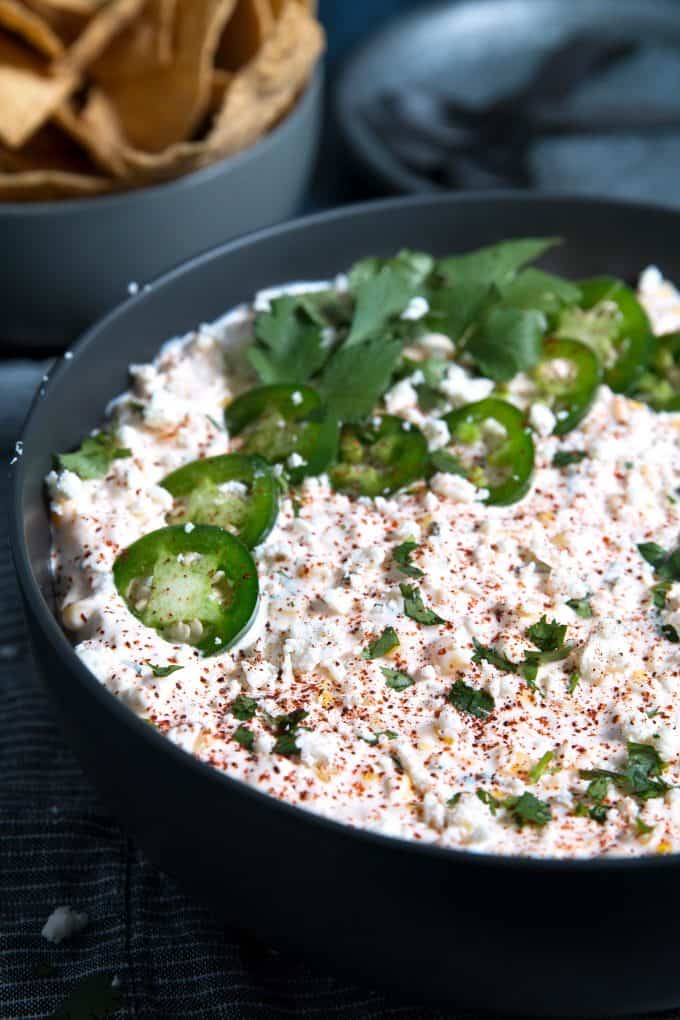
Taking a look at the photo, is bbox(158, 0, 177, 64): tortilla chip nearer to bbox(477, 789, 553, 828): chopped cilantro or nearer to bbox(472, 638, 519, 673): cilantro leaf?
bbox(472, 638, 519, 673): cilantro leaf

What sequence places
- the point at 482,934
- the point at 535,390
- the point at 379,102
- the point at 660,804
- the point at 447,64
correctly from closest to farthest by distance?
1. the point at 482,934
2. the point at 660,804
3. the point at 535,390
4. the point at 379,102
5. the point at 447,64

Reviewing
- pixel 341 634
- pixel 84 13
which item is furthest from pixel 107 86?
pixel 341 634

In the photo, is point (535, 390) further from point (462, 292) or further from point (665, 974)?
point (665, 974)

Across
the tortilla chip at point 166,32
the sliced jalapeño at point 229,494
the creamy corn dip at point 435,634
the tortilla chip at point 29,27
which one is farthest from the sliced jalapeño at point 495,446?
the tortilla chip at point 29,27

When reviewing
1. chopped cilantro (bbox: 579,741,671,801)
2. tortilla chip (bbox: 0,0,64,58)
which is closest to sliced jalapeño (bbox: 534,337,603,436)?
chopped cilantro (bbox: 579,741,671,801)

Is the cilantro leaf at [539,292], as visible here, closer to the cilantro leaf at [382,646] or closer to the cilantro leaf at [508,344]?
the cilantro leaf at [508,344]
